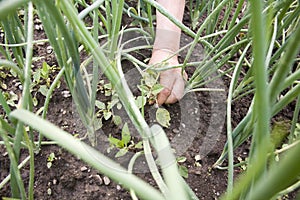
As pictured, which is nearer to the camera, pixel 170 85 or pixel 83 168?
pixel 83 168

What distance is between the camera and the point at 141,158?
2.64 feet

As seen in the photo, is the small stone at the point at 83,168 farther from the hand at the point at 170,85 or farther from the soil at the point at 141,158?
the hand at the point at 170,85

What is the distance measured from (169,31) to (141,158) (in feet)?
1.10

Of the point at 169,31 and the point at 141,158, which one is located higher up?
the point at 169,31

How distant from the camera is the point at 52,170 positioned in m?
0.79

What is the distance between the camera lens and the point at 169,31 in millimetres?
977

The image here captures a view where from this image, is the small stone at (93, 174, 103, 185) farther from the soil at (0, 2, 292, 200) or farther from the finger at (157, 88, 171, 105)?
the finger at (157, 88, 171, 105)

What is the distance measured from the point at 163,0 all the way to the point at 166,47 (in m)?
0.15

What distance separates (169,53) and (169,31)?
2.4 inches

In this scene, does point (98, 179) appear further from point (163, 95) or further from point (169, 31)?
point (169, 31)

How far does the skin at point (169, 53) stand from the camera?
2.95ft

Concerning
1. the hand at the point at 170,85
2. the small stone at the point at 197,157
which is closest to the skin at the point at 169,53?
the hand at the point at 170,85

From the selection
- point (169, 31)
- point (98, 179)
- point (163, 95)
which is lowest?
point (98, 179)

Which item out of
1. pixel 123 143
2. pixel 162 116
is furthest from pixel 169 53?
pixel 123 143
